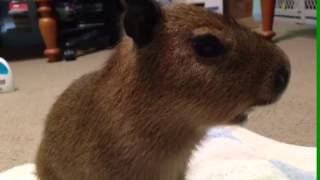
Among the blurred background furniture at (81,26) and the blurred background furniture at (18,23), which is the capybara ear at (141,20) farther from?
the blurred background furniture at (18,23)

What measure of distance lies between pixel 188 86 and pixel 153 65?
62 mm

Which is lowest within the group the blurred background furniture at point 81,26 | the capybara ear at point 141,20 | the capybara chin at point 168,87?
the blurred background furniture at point 81,26

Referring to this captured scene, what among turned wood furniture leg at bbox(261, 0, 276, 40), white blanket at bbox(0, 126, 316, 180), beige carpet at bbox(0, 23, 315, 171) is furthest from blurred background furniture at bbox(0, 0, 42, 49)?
white blanket at bbox(0, 126, 316, 180)

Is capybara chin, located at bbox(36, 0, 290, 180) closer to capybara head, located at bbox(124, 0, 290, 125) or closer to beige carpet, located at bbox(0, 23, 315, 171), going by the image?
capybara head, located at bbox(124, 0, 290, 125)

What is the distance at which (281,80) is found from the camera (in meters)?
0.72

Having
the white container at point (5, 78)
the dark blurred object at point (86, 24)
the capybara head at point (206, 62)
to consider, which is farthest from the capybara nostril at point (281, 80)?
the dark blurred object at point (86, 24)

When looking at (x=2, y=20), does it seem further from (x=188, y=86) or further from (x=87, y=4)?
→ (x=188, y=86)

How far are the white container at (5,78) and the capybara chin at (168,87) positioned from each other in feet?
4.65

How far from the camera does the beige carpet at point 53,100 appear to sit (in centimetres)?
155

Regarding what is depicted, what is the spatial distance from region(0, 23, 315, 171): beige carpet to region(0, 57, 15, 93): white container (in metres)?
0.05

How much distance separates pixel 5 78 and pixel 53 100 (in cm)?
68

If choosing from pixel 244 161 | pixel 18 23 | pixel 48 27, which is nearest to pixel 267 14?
pixel 48 27

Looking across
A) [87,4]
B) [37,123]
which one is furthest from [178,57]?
[87,4]

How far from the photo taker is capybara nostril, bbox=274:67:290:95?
0.72 metres
